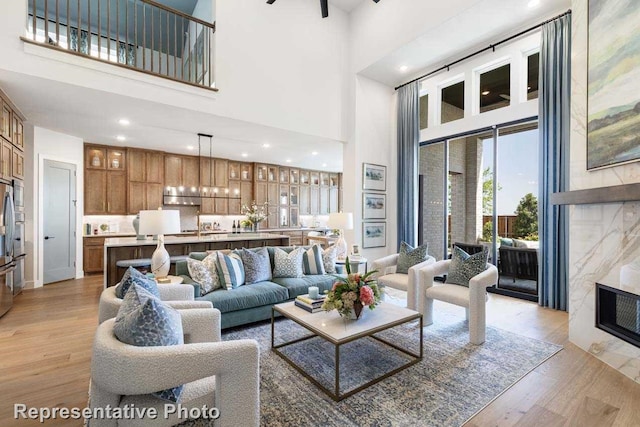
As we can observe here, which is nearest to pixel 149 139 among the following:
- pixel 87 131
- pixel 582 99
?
pixel 87 131

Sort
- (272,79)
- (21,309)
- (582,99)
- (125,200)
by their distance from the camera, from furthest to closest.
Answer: (125,200) → (272,79) → (21,309) → (582,99)

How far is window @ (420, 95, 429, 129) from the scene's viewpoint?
236 inches

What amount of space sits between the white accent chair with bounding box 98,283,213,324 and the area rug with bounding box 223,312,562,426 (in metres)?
0.73

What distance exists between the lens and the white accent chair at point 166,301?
202 cm

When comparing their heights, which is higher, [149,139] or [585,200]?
[149,139]

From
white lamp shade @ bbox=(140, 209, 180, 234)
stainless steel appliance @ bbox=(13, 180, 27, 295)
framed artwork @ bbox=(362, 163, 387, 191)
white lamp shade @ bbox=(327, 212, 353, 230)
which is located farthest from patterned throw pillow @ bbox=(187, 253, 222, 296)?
framed artwork @ bbox=(362, 163, 387, 191)

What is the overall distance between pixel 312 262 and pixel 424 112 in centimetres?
400

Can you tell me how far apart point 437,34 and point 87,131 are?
6418mm

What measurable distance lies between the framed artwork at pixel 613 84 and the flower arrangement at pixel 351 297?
2.41m

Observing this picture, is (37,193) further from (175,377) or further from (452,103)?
(452,103)

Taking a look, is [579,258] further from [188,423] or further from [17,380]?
[17,380]

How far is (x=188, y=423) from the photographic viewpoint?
1.39 meters

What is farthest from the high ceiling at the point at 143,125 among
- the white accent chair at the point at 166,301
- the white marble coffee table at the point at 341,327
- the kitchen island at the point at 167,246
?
the white marble coffee table at the point at 341,327

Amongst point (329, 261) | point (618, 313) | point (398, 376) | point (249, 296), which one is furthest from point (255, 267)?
point (618, 313)
